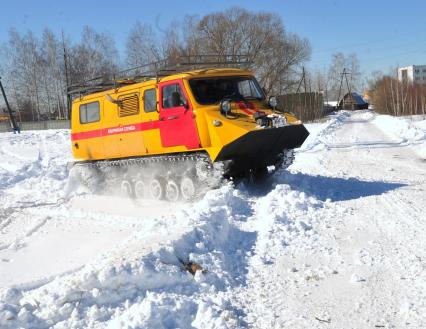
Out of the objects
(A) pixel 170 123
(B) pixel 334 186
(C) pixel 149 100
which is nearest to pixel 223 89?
(A) pixel 170 123

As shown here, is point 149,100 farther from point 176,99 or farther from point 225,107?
point 225,107

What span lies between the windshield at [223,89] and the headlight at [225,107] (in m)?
0.52

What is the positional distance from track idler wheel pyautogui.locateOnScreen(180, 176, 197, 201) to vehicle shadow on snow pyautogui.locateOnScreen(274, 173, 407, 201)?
1.96m

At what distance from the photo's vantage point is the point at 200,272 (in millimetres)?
5121

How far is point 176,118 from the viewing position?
977 centimetres

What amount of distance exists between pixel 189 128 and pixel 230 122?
104cm

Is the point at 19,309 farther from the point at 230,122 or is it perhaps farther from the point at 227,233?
the point at 230,122

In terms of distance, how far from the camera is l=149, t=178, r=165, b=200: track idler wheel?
35.1ft

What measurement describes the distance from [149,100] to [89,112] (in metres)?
2.96

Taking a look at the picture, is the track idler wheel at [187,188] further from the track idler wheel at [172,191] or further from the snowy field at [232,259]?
the snowy field at [232,259]

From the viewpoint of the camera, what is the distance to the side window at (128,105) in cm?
1089

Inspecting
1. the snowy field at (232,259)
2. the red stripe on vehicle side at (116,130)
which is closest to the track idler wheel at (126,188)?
the snowy field at (232,259)

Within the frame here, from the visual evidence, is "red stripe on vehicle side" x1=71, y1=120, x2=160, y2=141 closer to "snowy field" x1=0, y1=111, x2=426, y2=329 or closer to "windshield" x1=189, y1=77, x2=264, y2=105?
"windshield" x1=189, y1=77, x2=264, y2=105

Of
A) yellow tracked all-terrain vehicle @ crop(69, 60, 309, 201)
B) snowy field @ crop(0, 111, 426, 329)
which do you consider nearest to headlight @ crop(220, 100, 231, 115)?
yellow tracked all-terrain vehicle @ crop(69, 60, 309, 201)
